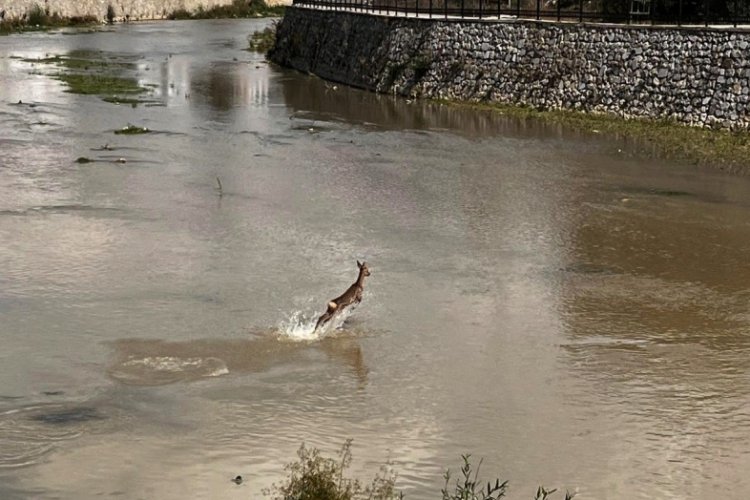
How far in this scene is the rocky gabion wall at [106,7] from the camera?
6072 cm

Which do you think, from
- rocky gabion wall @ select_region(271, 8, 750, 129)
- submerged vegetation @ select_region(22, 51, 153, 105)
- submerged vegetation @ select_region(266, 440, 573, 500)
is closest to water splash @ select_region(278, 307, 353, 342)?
submerged vegetation @ select_region(266, 440, 573, 500)

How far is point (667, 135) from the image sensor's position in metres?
28.5

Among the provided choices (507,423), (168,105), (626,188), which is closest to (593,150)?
(626,188)

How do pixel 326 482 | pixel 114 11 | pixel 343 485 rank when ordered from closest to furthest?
pixel 326 482 → pixel 343 485 → pixel 114 11

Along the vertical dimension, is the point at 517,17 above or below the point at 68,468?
above

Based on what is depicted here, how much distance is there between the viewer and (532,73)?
107 ft

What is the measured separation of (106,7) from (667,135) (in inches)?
1795

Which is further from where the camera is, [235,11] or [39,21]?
[235,11]

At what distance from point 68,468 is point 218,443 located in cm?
125

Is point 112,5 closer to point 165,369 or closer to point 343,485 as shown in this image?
point 165,369

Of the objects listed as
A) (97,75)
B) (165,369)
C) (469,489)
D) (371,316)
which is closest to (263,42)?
(97,75)

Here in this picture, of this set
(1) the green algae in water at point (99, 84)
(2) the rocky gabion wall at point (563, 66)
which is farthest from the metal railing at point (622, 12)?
(1) the green algae in water at point (99, 84)

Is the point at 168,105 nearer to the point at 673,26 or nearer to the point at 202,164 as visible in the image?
the point at 202,164

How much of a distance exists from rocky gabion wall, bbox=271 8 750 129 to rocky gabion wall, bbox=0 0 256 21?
87.5 ft
